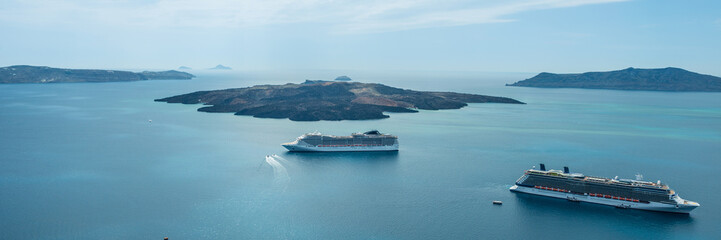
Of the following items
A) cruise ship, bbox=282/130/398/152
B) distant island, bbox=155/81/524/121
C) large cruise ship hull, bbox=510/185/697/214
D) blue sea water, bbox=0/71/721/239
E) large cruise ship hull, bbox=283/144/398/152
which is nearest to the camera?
blue sea water, bbox=0/71/721/239

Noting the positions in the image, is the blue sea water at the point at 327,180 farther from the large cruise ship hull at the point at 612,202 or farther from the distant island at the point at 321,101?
the distant island at the point at 321,101

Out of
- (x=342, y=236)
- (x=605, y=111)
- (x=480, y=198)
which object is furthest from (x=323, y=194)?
(x=605, y=111)

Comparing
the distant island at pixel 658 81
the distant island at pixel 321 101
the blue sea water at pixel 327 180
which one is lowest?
the blue sea water at pixel 327 180

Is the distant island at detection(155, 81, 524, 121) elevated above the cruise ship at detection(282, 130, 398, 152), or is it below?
above

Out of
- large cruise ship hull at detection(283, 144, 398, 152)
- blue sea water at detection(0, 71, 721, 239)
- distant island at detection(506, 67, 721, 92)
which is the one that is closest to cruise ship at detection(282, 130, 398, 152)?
large cruise ship hull at detection(283, 144, 398, 152)

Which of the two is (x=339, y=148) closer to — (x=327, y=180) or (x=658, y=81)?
(x=327, y=180)

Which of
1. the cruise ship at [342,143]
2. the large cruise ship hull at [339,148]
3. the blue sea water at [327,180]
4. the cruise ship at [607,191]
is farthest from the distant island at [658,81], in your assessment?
the cruise ship at [607,191]

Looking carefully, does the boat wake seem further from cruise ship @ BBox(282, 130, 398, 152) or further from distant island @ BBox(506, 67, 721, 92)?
distant island @ BBox(506, 67, 721, 92)
